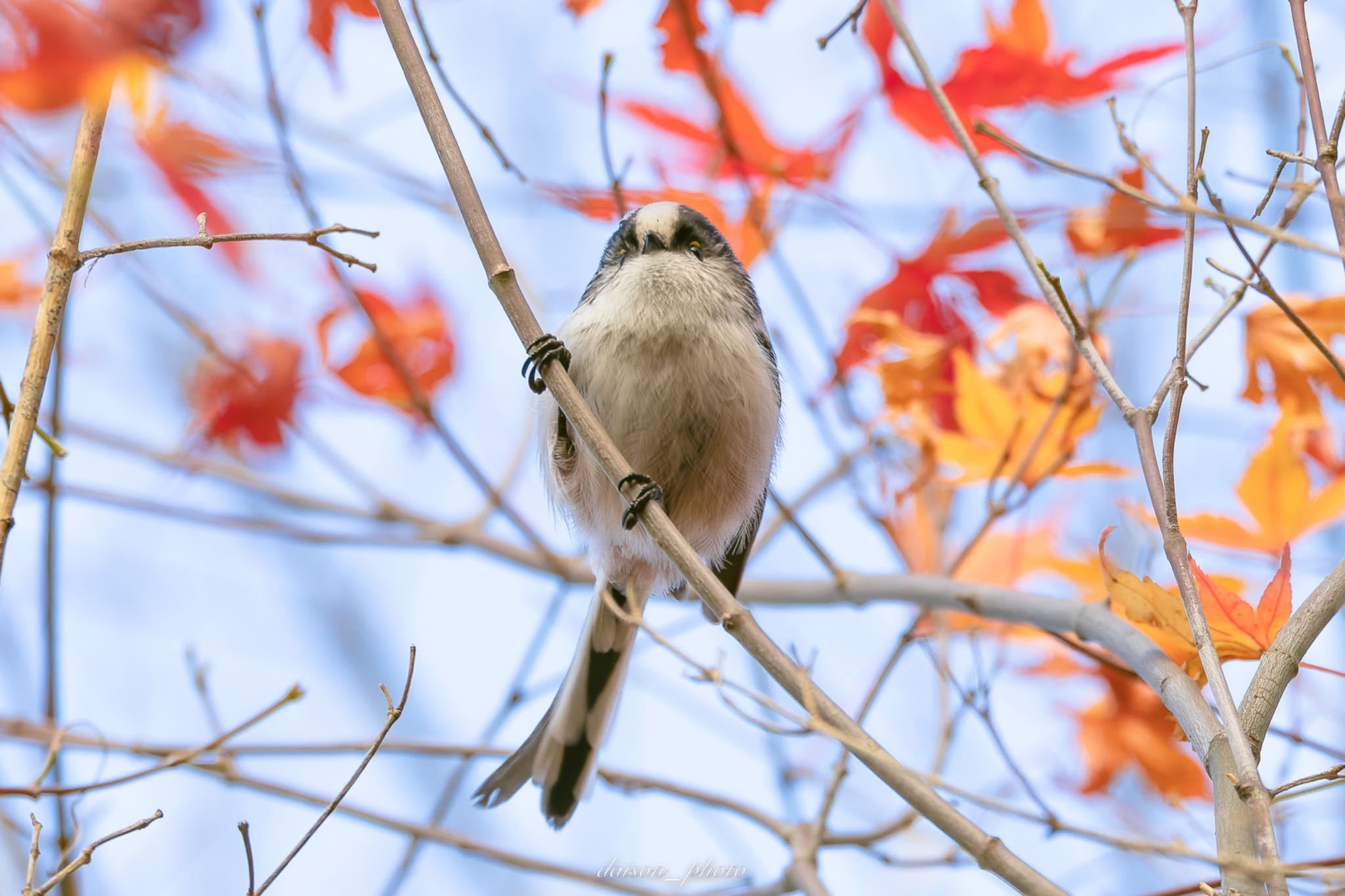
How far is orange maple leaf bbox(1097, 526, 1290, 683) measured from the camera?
1.57m

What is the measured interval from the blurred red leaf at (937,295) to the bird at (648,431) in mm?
289

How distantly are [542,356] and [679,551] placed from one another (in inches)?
20.9

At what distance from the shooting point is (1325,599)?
4.78ft

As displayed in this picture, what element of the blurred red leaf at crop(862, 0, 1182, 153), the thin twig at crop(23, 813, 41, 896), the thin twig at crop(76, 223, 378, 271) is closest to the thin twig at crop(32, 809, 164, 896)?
the thin twig at crop(23, 813, 41, 896)

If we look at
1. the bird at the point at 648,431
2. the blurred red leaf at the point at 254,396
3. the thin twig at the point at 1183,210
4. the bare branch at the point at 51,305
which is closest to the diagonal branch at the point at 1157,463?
the thin twig at the point at 1183,210

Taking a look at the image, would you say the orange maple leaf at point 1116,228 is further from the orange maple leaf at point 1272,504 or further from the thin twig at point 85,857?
the thin twig at point 85,857

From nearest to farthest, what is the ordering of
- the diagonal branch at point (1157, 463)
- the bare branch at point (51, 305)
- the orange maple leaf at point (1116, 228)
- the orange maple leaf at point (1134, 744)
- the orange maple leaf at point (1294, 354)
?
the diagonal branch at point (1157, 463) < the bare branch at point (51, 305) < the orange maple leaf at point (1294, 354) < the orange maple leaf at point (1116, 228) < the orange maple leaf at point (1134, 744)

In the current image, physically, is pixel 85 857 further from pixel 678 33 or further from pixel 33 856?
pixel 678 33

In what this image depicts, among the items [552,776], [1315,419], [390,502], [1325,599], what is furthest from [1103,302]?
[390,502]

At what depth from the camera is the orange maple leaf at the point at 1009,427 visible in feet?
8.34

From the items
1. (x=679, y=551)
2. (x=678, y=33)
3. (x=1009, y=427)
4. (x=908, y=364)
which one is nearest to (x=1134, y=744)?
(x=1009, y=427)

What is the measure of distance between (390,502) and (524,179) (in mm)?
1139

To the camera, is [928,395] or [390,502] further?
[390,502]

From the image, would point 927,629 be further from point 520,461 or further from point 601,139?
point 601,139
